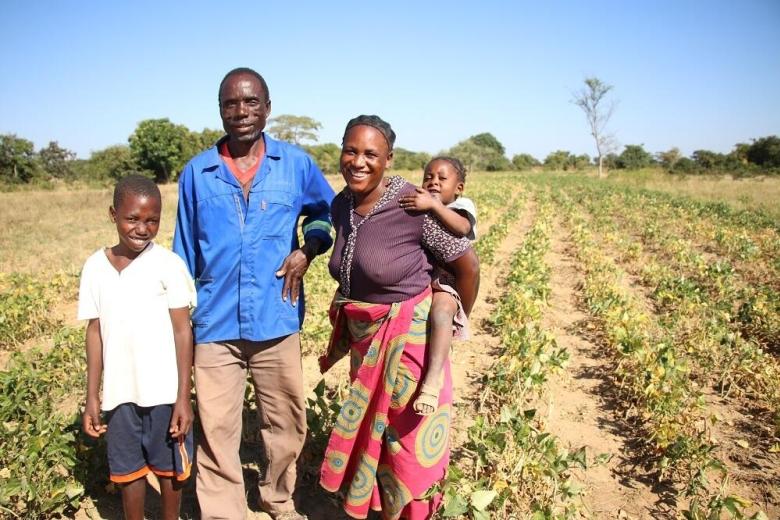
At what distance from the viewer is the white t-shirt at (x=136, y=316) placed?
1976mm

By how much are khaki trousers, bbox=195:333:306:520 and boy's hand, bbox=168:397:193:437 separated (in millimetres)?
167

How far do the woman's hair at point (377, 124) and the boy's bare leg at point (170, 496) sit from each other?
5.61 feet

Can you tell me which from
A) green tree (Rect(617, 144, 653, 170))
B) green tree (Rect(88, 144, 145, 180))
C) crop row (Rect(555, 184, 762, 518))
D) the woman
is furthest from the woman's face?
green tree (Rect(617, 144, 653, 170))

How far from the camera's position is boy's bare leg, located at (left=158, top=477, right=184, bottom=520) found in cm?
220

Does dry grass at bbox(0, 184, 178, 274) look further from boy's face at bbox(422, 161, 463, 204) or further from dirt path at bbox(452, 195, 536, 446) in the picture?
boy's face at bbox(422, 161, 463, 204)

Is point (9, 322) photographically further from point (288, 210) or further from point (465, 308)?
point (465, 308)

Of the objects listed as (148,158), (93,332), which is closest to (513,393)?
(93,332)

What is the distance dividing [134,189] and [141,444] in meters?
1.08

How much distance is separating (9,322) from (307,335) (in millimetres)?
3166

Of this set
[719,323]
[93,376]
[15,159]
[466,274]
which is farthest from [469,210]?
[15,159]

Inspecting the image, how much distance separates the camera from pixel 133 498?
2.14m

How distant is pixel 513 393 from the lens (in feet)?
12.3

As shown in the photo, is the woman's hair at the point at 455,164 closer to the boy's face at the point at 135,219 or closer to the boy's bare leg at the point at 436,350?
the boy's bare leg at the point at 436,350

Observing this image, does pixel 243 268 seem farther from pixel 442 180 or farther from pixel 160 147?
pixel 160 147
